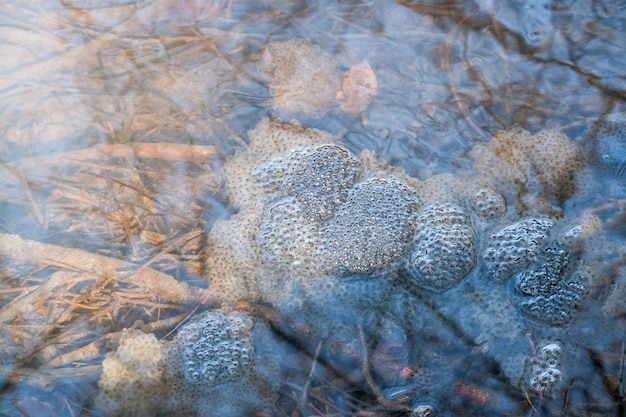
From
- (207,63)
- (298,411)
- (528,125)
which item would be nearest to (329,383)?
(298,411)

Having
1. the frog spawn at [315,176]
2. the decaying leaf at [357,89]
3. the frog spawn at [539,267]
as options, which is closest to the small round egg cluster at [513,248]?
the frog spawn at [539,267]

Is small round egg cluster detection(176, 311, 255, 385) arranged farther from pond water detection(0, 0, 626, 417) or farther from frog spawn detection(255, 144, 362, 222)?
frog spawn detection(255, 144, 362, 222)

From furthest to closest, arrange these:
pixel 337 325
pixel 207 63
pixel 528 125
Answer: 1. pixel 207 63
2. pixel 528 125
3. pixel 337 325

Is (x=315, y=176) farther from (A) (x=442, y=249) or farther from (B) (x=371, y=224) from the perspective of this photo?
(A) (x=442, y=249)

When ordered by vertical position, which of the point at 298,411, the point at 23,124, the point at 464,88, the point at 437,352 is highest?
the point at 464,88

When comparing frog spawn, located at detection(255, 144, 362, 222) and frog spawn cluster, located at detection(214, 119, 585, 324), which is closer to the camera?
frog spawn cluster, located at detection(214, 119, 585, 324)

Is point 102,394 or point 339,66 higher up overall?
point 339,66

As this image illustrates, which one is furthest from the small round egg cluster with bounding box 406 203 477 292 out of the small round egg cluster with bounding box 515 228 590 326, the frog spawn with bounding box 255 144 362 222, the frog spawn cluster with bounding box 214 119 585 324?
the frog spawn with bounding box 255 144 362 222

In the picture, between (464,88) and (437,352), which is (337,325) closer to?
(437,352)

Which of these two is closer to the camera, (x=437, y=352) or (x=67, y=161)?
(x=437, y=352)
